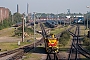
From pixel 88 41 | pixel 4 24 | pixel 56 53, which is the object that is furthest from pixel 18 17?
pixel 56 53

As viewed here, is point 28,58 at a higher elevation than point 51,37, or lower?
lower

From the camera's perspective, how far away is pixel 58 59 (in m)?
33.0

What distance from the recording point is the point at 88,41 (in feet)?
173

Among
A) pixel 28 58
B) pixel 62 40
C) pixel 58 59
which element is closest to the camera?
pixel 58 59

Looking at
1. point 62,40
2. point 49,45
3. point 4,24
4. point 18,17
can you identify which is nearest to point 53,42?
point 49,45

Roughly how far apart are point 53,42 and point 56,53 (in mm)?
2708

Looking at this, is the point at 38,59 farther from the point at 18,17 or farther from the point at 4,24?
the point at 18,17

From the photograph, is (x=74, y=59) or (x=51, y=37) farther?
(x=51, y=37)

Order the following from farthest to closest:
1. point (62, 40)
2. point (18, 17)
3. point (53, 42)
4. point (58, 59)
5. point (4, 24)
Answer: point (18, 17) → point (4, 24) → point (62, 40) → point (53, 42) → point (58, 59)

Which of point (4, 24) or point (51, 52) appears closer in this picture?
point (51, 52)

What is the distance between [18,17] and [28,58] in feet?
519

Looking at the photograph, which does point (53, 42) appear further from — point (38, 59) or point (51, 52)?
point (38, 59)

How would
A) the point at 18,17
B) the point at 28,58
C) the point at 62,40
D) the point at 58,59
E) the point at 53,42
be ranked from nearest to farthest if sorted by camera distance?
the point at 58,59 < the point at 28,58 < the point at 53,42 < the point at 62,40 < the point at 18,17

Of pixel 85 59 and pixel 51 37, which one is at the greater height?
pixel 51 37
